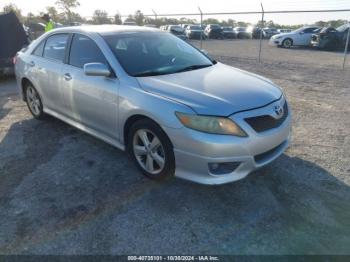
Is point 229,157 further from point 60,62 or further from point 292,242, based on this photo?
point 60,62

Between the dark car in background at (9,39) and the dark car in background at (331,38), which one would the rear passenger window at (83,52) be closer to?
the dark car in background at (9,39)

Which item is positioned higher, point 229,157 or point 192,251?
point 229,157

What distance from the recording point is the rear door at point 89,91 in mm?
3820

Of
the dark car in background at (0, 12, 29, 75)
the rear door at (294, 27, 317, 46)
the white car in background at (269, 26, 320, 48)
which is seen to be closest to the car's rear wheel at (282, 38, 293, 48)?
the white car in background at (269, 26, 320, 48)

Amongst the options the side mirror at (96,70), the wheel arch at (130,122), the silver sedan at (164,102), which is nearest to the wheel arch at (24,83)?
the silver sedan at (164,102)

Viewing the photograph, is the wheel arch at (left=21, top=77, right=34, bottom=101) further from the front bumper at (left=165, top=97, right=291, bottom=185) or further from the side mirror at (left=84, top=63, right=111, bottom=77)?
the front bumper at (left=165, top=97, right=291, bottom=185)

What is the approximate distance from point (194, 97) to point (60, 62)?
236 centimetres

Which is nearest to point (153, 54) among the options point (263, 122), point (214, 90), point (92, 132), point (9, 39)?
point (214, 90)

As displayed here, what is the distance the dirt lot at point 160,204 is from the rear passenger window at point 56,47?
3.92 feet

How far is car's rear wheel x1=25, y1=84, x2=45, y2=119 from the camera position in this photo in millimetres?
5450

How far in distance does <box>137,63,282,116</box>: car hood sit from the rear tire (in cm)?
259

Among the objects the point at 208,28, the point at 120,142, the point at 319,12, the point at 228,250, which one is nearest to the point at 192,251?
the point at 228,250

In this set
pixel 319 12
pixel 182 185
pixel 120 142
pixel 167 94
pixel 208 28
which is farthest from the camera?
pixel 208 28

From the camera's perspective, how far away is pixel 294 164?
158 inches
